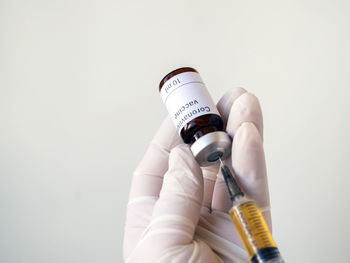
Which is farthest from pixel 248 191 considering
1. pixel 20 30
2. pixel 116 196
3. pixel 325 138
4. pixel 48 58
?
pixel 20 30

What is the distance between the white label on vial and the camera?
833mm

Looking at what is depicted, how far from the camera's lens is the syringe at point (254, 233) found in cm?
58

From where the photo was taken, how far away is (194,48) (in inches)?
55.5

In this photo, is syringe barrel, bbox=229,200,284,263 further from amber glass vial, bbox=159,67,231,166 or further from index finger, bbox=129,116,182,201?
index finger, bbox=129,116,182,201

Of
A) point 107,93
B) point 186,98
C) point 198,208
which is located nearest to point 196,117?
point 186,98

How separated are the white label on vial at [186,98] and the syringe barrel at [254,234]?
0.29 metres

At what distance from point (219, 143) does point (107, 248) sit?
0.82m

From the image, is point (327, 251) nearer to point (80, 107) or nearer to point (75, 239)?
point (75, 239)

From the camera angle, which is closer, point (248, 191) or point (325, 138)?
point (248, 191)

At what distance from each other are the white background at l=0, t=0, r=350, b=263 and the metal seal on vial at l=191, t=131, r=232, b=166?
426 millimetres

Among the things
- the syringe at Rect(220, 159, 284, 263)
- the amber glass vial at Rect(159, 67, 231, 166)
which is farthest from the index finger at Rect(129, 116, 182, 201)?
the syringe at Rect(220, 159, 284, 263)

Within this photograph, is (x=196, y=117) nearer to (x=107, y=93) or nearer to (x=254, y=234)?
(x=254, y=234)

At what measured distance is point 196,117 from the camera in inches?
32.5

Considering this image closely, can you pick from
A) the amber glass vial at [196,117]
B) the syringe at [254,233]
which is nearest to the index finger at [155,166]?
the amber glass vial at [196,117]
